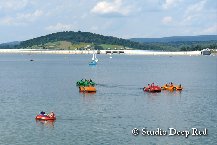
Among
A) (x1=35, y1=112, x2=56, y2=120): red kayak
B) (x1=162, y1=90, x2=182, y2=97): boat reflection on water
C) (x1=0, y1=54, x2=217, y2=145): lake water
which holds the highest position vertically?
(x1=35, y1=112, x2=56, y2=120): red kayak

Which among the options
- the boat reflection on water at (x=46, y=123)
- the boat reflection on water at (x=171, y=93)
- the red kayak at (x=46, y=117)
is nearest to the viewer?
the boat reflection on water at (x=46, y=123)

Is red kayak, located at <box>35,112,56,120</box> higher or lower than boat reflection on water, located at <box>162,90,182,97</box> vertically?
higher

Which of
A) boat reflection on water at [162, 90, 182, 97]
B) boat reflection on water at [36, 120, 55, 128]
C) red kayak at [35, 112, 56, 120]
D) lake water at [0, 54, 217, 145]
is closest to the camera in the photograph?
lake water at [0, 54, 217, 145]

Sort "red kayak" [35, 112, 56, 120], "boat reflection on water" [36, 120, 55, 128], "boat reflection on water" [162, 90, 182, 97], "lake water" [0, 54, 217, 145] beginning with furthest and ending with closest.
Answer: "boat reflection on water" [162, 90, 182, 97], "red kayak" [35, 112, 56, 120], "boat reflection on water" [36, 120, 55, 128], "lake water" [0, 54, 217, 145]

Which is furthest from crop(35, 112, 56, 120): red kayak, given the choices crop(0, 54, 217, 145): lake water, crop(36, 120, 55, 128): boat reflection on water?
crop(0, 54, 217, 145): lake water

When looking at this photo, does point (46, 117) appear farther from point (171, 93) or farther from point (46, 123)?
point (171, 93)

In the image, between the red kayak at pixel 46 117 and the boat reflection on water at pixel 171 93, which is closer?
the red kayak at pixel 46 117

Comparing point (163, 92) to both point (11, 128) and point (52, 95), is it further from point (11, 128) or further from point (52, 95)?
point (11, 128)

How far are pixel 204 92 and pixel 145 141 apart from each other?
243ft

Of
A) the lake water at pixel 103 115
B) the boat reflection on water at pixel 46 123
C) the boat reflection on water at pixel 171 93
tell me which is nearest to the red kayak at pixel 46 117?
the boat reflection on water at pixel 46 123

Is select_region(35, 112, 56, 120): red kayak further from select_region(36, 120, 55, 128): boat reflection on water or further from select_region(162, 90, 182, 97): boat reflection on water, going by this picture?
select_region(162, 90, 182, 97): boat reflection on water

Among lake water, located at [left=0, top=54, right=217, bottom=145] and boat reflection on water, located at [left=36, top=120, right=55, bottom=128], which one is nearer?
lake water, located at [left=0, top=54, right=217, bottom=145]

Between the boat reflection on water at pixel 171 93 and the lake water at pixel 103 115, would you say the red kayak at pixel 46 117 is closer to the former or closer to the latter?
the lake water at pixel 103 115

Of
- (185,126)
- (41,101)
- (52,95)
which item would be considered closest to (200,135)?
(185,126)
